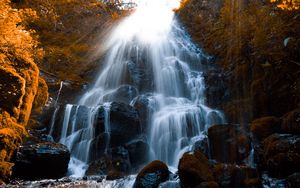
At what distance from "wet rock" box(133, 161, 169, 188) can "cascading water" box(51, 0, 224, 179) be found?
394 cm

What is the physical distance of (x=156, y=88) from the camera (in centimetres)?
2120

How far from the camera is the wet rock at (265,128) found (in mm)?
13305

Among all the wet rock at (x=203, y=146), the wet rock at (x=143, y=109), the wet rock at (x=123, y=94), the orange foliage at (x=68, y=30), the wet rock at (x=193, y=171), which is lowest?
the wet rock at (x=193, y=171)

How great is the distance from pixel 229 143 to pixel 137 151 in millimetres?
4832

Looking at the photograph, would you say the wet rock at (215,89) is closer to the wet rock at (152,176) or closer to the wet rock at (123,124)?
the wet rock at (123,124)

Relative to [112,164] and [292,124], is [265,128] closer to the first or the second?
[292,124]

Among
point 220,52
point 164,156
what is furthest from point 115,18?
point 164,156

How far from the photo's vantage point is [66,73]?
944 inches

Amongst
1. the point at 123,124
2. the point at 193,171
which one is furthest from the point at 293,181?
the point at 123,124

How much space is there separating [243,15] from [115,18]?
49.7 feet

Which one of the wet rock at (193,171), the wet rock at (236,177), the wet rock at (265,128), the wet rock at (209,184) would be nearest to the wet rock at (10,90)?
the wet rock at (193,171)

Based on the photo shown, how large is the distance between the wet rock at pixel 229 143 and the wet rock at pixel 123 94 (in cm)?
824

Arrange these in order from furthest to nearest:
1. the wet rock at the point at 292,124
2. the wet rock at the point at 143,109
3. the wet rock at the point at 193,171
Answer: the wet rock at the point at 143,109 < the wet rock at the point at 292,124 < the wet rock at the point at 193,171

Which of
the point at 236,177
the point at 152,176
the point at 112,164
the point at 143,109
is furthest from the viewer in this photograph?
the point at 143,109
